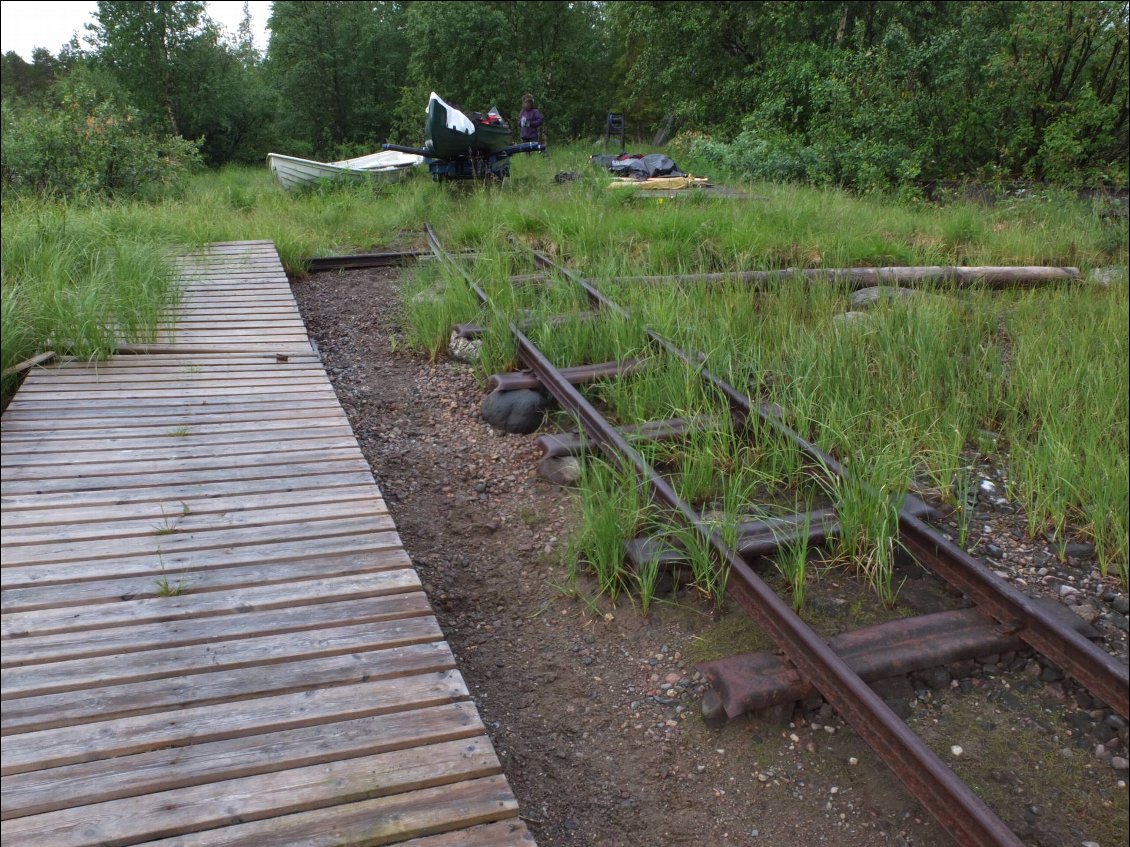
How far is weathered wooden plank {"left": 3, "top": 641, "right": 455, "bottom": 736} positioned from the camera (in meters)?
1.76

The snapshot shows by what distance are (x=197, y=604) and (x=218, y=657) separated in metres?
0.24

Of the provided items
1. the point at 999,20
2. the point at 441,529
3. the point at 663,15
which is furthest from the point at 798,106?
the point at 441,529

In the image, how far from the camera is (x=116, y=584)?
7.20 feet

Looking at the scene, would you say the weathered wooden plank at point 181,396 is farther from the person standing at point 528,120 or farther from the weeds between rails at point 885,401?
the person standing at point 528,120

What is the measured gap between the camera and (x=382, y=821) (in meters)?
1.68

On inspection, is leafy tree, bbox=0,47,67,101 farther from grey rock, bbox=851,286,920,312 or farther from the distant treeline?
grey rock, bbox=851,286,920,312

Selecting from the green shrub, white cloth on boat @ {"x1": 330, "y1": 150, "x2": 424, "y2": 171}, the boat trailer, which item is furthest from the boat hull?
the green shrub

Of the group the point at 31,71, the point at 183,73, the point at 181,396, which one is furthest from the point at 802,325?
the point at 31,71

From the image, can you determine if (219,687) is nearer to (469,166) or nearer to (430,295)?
(430,295)

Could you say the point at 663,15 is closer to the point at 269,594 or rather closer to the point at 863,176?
the point at 863,176

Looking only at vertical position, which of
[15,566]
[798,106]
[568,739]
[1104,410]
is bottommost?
[568,739]

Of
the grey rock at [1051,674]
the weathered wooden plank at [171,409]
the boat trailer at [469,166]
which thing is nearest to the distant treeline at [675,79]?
the grey rock at [1051,674]

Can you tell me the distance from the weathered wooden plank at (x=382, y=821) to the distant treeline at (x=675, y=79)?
92.3 inches

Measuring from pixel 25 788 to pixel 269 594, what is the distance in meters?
0.76
